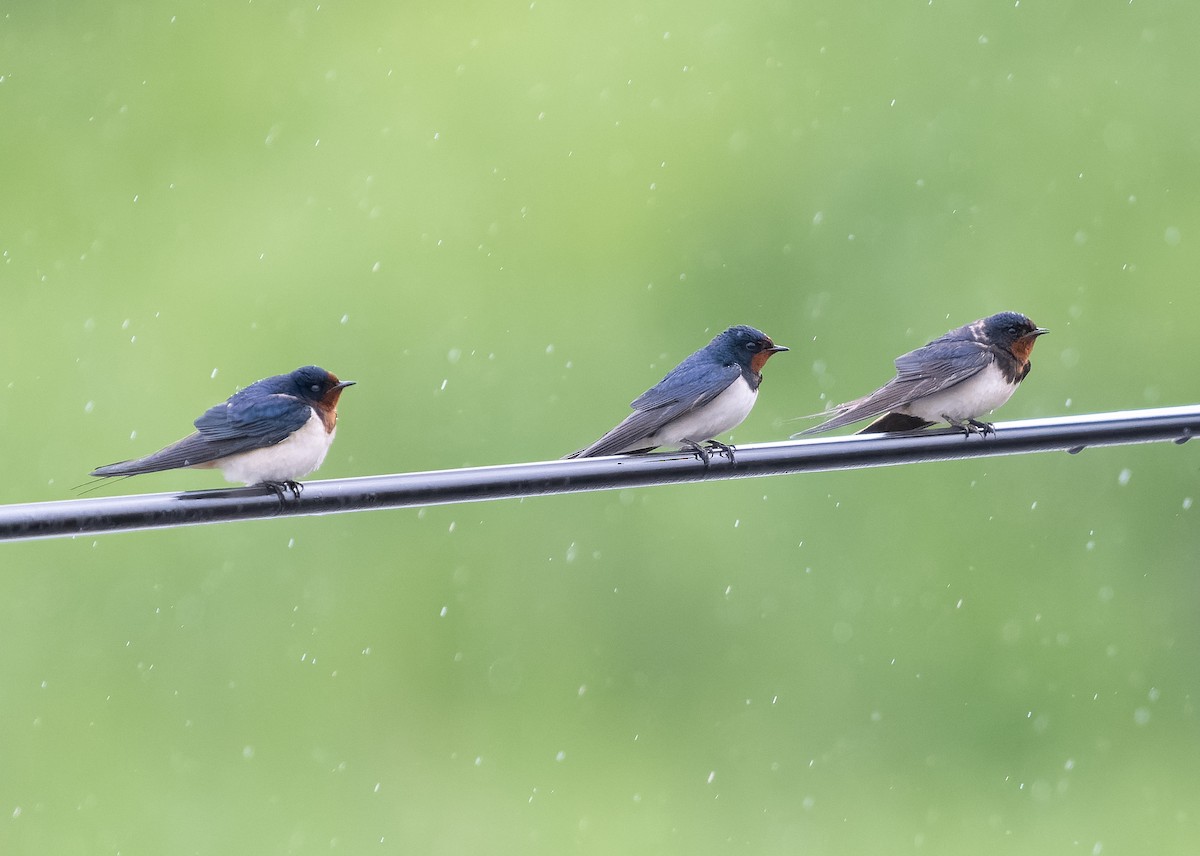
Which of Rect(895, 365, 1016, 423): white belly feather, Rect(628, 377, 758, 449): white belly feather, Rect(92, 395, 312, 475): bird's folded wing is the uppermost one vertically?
Rect(92, 395, 312, 475): bird's folded wing

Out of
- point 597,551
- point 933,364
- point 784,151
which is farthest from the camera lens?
point 784,151

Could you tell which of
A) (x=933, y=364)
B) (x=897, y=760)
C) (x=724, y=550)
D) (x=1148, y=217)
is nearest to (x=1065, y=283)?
(x=1148, y=217)

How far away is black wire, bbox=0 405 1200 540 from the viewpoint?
1623mm

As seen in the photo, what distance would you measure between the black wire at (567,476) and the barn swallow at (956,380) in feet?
2.27

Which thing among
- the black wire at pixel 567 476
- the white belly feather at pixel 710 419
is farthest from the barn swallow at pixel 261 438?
the white belly feather at pixel 710 419

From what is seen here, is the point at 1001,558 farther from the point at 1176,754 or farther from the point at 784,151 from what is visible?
the point at 784,151

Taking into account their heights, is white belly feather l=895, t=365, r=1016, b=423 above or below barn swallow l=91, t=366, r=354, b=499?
below

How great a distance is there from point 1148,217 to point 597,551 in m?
4.74

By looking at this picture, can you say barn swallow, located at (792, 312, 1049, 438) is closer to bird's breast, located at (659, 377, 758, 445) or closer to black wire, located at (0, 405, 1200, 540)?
bird's breast, located at (659, 377, 758, 445)

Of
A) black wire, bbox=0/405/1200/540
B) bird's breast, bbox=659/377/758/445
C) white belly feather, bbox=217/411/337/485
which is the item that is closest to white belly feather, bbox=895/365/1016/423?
bird's breast, bbox=659/377/758/445

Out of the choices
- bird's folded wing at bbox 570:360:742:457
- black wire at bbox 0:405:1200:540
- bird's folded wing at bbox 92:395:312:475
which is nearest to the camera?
black wire at bbox 0:405:1200:540

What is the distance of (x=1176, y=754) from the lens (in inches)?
440

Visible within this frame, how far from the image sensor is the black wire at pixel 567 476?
1.62 m

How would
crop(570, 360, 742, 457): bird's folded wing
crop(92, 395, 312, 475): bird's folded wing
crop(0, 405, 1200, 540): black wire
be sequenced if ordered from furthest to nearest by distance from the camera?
crop(570, 360, 742, 457): bird's folded wing, crop(92, 395, 312, 475): bird's folded wing, crop(0, 405, 1200, 540): black wire
